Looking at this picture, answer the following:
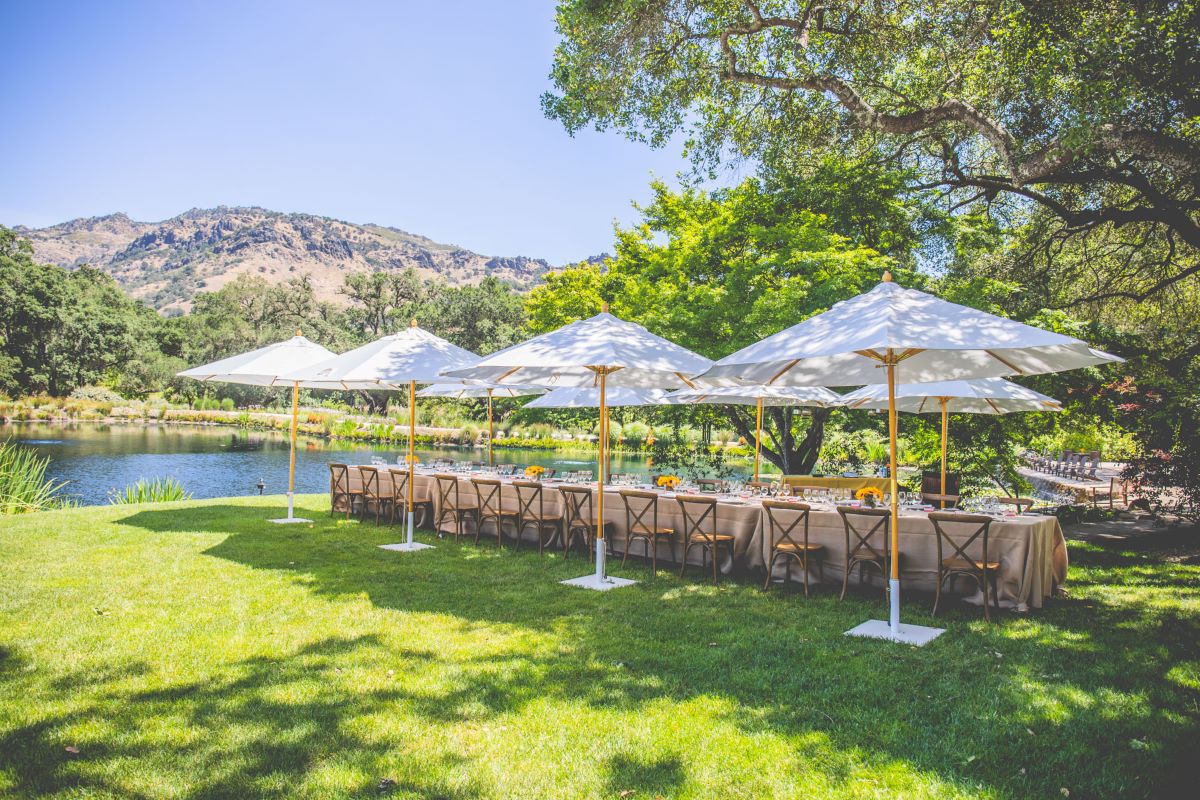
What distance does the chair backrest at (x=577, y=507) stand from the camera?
9.18 metres

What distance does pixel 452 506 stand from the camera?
34.9 ft

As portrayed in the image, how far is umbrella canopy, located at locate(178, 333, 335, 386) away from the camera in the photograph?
36.4 feet

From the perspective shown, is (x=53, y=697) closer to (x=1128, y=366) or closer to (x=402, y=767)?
(x=402, y=767)

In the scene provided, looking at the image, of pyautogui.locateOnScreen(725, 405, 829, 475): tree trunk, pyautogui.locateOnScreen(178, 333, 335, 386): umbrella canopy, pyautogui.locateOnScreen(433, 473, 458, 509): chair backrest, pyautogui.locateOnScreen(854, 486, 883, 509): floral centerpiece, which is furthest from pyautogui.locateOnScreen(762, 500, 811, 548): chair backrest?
pyautogui.locateOnScreen(178, 333, 335, 386): umbrella canopy

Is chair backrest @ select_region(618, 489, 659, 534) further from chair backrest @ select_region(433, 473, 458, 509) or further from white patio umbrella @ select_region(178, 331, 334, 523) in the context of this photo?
white patio umbrella @ select_region(178, 331, 334, 523)

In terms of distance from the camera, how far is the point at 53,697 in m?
4.06

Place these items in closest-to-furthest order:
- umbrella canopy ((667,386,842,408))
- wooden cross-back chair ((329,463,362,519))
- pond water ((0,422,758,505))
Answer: umbrella canopy ((667,386,842,408)), wooden cross-back chair ((329,463,362,519)), pond water ((0,422,758,505))

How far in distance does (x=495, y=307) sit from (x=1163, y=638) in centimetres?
4595

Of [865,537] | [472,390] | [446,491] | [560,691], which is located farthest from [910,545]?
[472,390]

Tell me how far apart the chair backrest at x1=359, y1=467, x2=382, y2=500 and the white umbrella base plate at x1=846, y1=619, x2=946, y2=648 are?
8351 millimetres

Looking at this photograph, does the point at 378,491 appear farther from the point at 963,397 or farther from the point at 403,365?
the point at 963,397

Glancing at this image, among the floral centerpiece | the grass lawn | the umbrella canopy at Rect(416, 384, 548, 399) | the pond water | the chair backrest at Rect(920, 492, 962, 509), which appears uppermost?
the umbrella canopy at Rect(416, 384, 548, 399)

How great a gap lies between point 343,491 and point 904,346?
10.6m

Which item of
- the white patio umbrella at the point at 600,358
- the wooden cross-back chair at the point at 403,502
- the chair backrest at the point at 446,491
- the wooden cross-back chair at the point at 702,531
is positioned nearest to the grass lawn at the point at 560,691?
the wooden cross-back chair at the point at 702,531
